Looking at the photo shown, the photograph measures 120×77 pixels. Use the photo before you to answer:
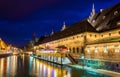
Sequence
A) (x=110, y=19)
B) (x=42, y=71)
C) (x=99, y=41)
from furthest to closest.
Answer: (x=110, y=19) < (x=99, y=41) < (x=42, y=71)

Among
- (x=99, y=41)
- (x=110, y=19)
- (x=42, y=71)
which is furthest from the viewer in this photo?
(x=110, y=19)

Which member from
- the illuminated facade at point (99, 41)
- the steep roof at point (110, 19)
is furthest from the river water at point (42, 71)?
the steep roof at point (110, 19)

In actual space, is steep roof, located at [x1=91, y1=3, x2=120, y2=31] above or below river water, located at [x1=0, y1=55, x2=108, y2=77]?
above

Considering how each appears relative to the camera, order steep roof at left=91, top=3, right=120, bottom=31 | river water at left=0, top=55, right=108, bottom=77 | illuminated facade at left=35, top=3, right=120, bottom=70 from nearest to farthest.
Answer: river water at left=0, top=55, right=108, bottom=77 < illuminated facade at left=35, top=3, right=120, bottom=70 < steep roof at left=91, top=3, right=120, bottom=31

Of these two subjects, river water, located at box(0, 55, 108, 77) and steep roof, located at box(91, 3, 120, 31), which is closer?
river water, located at box(0, 55, 108, 77)

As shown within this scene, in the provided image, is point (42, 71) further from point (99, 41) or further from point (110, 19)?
point (110, 19)

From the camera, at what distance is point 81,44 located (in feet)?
252

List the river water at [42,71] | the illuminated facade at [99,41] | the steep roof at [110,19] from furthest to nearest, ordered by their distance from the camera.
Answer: the steep roof at [110,19] < the illuminated facade at [99,41] < the river water at [42,71]

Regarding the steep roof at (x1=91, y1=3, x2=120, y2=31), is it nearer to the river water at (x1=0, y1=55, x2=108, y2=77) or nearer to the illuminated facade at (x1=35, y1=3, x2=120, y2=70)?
the illuminated facade at (x1=35, y1=3, x2=120, y2=70)

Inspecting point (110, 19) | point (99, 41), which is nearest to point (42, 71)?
point (99, 41)

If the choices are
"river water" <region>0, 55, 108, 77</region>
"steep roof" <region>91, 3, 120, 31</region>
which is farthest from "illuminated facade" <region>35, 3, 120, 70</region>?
"river water" <region>0, 55, 108, 77</region>

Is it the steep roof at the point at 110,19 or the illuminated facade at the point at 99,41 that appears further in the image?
the steep roof at the point at 110,19

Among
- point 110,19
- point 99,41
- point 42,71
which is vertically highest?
point 110,19

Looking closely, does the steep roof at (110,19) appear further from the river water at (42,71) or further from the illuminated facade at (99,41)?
the river water at (42,71)
